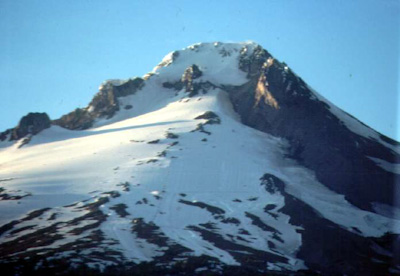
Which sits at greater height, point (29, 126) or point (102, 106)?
point (102, 106)

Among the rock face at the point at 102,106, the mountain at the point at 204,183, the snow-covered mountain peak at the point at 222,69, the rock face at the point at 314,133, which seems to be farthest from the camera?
the snow-covered mountain peak at the point at 222,69

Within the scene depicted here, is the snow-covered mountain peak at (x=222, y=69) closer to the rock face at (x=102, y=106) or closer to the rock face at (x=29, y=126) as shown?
the rock face at (x=102, y=106)

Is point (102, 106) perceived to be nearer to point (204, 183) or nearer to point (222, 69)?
point (222, 69)

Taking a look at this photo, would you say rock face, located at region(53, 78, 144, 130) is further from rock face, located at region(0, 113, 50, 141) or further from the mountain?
rock face, located at region(0, 113, 50, 141)

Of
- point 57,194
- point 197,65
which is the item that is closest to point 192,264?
point 57,194

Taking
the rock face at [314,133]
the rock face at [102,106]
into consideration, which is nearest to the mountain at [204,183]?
the rock face at [314,133]

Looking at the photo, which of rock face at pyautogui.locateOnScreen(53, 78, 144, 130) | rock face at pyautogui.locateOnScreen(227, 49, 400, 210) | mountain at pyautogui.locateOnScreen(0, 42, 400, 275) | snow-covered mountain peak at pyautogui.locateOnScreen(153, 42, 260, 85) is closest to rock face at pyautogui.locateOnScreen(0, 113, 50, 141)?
mountain at pyautogui.locateOnScreen(0, 42, 400, 275)

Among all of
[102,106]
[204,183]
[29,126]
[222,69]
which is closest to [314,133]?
[204,183]
